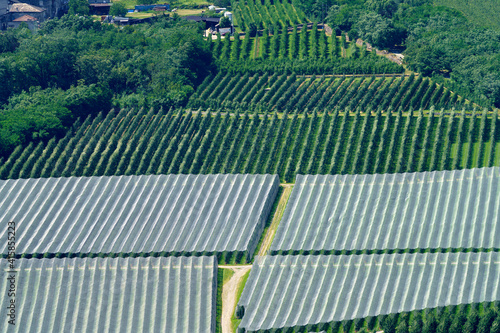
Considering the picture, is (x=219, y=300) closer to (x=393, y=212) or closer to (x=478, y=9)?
(x=393, y=212)

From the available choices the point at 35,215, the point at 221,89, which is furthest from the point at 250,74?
the point at 35,215

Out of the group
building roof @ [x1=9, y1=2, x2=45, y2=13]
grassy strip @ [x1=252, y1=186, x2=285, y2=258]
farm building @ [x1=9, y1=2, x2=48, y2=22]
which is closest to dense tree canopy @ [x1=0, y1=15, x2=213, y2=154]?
farm building @ [x1=9, y1=2, x2=48, y2=22]

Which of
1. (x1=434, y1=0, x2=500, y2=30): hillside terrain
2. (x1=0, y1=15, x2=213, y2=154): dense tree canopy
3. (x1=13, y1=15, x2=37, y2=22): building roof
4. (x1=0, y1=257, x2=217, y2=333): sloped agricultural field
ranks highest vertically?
(x1=434, y1=0, x2=500, y2=30): hillside terrain

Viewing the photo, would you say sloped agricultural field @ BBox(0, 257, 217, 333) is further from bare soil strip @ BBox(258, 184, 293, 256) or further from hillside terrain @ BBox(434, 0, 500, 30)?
hillside terrain @ BBox(434, 0, 500, 30)

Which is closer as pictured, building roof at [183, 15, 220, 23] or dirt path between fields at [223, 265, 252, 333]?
dirt path between fields at [223, 265, 252, 333]

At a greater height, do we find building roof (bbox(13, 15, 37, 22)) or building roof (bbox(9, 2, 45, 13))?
building roof (bbox(9, 2, 45, 13))

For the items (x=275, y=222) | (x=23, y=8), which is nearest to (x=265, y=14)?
(x=23, y=8)

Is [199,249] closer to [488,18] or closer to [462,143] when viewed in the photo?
[462,143]
